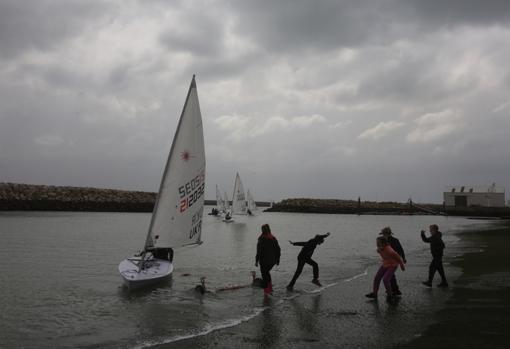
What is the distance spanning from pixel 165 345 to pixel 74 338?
2.24 m

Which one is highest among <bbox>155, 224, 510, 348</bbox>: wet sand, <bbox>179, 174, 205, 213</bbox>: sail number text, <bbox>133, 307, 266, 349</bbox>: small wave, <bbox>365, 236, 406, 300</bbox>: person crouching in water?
<bbox>179, 174, 205, 213</bbox>: sail number text

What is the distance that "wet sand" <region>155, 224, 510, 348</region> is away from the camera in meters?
7.97

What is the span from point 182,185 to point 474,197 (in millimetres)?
103255

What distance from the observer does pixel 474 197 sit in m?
104

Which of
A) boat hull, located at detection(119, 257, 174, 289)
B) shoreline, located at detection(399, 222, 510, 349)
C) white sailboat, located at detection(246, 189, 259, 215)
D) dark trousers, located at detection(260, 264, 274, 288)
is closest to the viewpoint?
shoreline, located at detection(399, 222, 510, 349)

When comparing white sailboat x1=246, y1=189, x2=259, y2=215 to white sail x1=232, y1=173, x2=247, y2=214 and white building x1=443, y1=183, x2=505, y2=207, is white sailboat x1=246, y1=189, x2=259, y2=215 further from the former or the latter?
white building x1=443, y1=183, x2=505, y2=207

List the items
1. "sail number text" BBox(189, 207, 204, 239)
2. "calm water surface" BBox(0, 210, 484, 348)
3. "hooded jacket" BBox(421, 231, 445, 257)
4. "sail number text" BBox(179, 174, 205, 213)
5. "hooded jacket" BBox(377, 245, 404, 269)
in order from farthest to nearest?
"sail number text" BBox(189, 207, 204, 239) → "sail number text" BBox(179, 174, 205, 213) → "hooded jacket" BBox(421, 231, 445, 257) → "hooded jacket" BBox(377, 245, 404, 269) → "calm water surface" BBox(0, 210, 484, 348)

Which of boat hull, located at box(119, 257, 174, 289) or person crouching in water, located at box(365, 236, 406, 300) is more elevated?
person crouching in water, located at box(365, 236, 406, 300)

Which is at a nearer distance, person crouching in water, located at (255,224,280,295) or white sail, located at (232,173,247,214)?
person crouching in water, located at (255,224,280,295)

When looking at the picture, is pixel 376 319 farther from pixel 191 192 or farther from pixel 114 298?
pixel 191 192

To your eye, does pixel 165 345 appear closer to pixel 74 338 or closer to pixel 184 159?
pixel 74 338

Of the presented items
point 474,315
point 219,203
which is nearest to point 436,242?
point 474,315

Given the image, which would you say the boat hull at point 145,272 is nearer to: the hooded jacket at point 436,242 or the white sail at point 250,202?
the hooded jacket at point 436,242

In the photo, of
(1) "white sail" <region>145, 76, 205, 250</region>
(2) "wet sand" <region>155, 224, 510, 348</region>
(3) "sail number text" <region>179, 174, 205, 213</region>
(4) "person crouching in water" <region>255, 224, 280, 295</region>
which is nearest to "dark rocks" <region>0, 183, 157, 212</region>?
A: (3) "sail number text" <region>179, 174, 205, 213</region>
